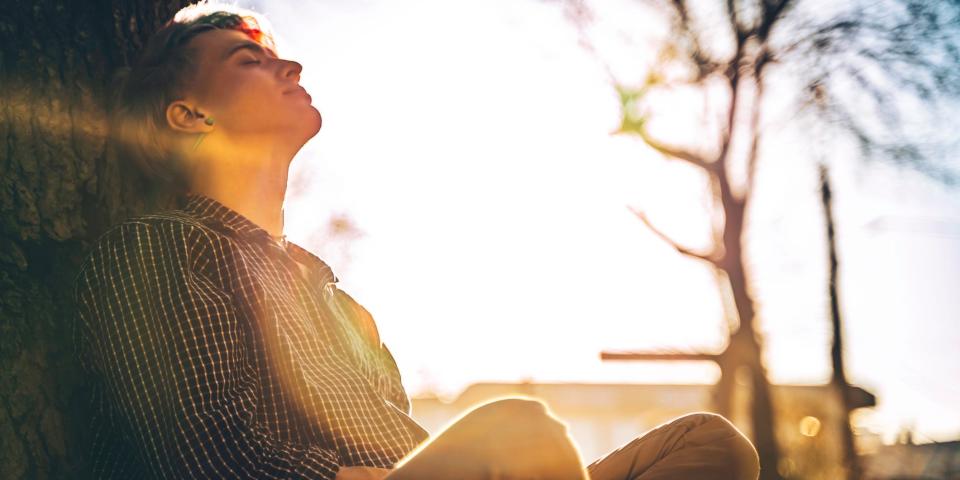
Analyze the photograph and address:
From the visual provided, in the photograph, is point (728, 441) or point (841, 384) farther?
point (841, 384)

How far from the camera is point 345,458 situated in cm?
168

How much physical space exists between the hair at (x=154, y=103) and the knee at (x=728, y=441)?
164 cm

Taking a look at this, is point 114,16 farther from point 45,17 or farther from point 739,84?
point 739,84

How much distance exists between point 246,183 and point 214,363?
0.84 m

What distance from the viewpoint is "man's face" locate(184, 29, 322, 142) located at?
2230 mm

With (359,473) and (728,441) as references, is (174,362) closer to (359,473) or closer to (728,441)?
(359,473)

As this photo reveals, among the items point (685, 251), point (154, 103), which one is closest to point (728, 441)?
point (154, 103)

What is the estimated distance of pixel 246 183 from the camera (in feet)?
7.22

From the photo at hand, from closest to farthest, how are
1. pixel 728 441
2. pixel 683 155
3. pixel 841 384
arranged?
pixel 728 441, pixel 683 155, pixel 841 384

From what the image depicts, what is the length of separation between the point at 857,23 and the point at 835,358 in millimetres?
6388

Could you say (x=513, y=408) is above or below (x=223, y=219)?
below

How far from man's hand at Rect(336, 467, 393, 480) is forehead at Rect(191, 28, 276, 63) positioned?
1.42 metres

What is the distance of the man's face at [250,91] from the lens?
7.32 feet

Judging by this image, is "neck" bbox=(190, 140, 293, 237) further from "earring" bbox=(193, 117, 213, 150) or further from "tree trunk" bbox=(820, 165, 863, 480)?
"tree trunk" bbox=(820, 165, 863, 480)
